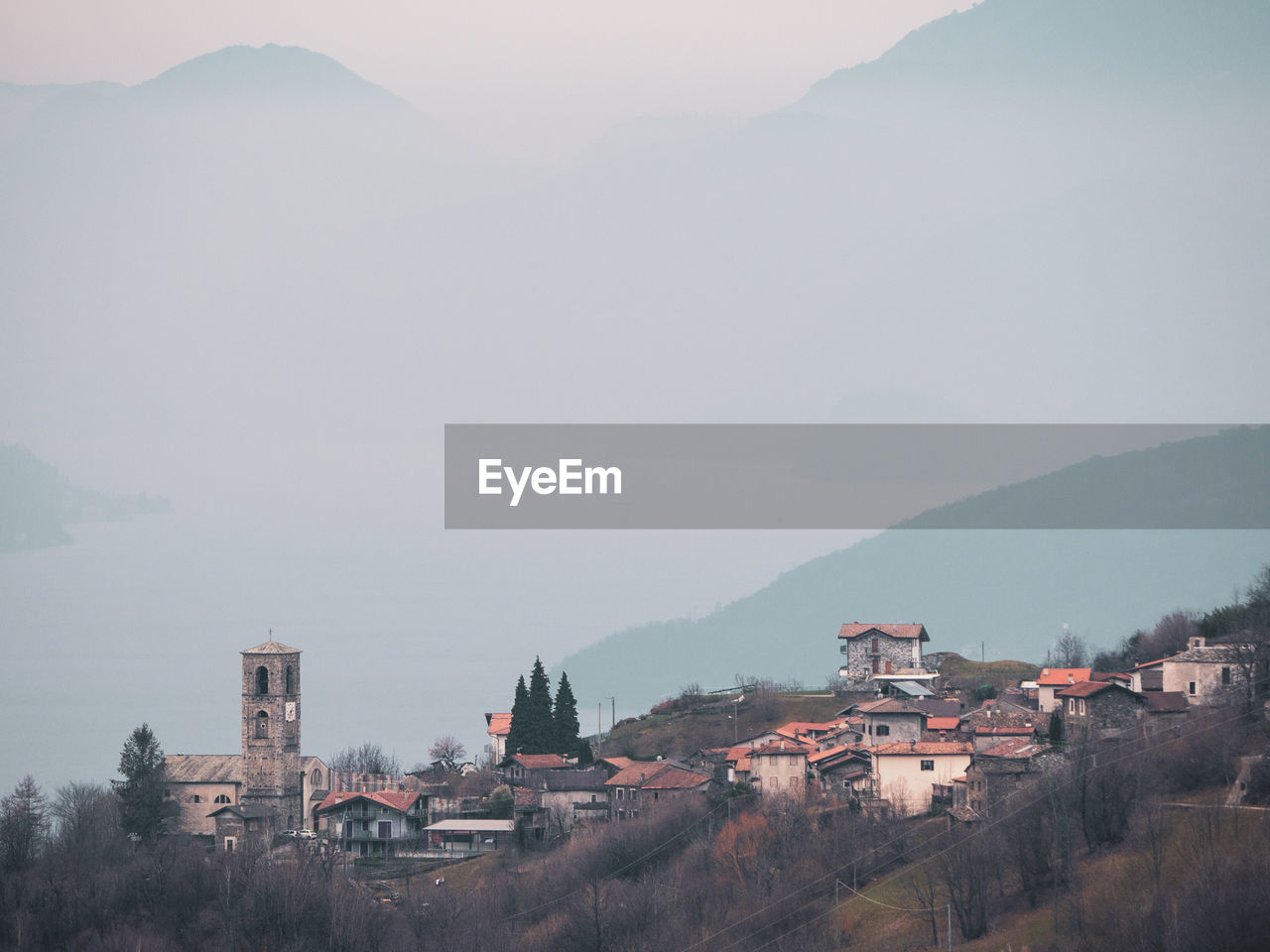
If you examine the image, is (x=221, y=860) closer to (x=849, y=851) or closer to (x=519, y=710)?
(x=519, y=710)

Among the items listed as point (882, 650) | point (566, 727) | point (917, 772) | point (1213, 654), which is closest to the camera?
point (917, 772)

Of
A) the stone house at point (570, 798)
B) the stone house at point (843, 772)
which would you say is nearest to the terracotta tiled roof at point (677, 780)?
the stone house at point (570, 798)

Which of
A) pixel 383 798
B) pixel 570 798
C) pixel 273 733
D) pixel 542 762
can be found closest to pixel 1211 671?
pixel 570 798

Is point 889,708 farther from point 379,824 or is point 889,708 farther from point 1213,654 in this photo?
point 379,824

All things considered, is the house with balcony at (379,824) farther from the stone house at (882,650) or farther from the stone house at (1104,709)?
the stone house at (1104,709)

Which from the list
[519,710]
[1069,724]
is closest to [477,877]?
[519,710]

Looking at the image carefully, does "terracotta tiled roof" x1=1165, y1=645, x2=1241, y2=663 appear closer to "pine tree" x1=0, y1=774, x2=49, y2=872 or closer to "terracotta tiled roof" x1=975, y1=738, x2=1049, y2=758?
"terracotta tiled roof" x1=975, y1=738, x2=1049, y2=758
